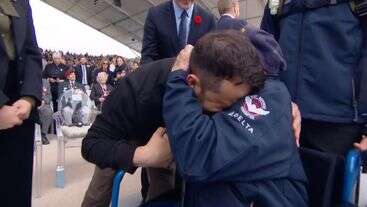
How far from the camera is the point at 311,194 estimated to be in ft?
2.85

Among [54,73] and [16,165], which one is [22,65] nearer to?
[16,165]

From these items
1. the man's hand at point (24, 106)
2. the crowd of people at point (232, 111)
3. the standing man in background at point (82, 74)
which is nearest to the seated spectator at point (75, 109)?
the crowd of people at point (232, 111)

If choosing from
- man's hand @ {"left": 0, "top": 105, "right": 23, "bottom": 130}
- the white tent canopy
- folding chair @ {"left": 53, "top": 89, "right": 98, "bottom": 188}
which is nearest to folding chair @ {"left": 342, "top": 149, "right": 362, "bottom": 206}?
man's hand @ {"left": 0, "top": 105, "right": 23, "bottom": 130}

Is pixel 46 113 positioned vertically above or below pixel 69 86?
below

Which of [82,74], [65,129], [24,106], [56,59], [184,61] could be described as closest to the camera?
[184,61]

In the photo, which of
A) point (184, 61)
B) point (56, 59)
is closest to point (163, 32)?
point (184, 61)

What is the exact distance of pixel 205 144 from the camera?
70 cm

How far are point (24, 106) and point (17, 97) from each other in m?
0.06

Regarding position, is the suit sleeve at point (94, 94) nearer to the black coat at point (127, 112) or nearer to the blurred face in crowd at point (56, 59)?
the blurred face in crowd at point (56, 59)

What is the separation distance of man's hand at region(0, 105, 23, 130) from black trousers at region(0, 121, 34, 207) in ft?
0.31

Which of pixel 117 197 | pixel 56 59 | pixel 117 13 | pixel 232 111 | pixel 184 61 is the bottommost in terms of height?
pixel 117 197

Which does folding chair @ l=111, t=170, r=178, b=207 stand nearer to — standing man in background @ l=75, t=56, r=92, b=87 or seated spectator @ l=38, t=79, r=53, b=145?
seated spectator @ l=38, t=79, r=53, b=145

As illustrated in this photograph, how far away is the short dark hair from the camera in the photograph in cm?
72

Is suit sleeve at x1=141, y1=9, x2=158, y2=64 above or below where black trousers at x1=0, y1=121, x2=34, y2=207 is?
above
